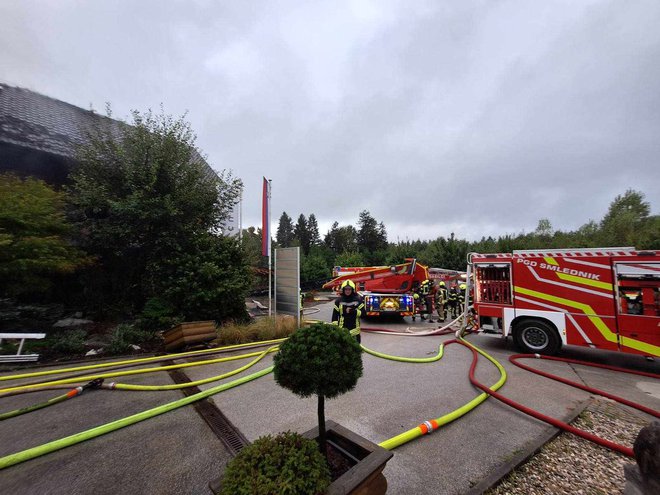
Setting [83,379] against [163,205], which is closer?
[83,379]

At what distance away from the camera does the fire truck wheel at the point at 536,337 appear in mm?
6043

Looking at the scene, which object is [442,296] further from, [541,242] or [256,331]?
[541,242]

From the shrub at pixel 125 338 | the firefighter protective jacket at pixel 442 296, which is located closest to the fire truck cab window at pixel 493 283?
the firefighter protective jacket at pixel 442 296

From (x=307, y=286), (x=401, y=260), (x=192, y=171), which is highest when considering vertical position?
(x=192, y=171)

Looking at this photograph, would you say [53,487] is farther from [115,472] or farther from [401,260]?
[401,260]

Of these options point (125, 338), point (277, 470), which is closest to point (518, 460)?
point (277, 470)

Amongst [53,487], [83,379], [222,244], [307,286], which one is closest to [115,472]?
[53,487]

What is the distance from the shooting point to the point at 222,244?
9180 mm

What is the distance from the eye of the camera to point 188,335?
20.4 feet

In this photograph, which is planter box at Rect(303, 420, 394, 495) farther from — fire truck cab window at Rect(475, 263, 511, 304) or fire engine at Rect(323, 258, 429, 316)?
fire engine at Rect(323, 258, 429, 316)

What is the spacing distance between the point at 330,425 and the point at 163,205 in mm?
8558

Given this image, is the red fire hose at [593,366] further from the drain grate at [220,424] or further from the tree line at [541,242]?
the tree line at [541,242]

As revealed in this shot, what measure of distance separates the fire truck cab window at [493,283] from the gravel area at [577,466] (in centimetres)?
378

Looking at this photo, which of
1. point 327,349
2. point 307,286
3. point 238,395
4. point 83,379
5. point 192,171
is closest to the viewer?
point 327,349
